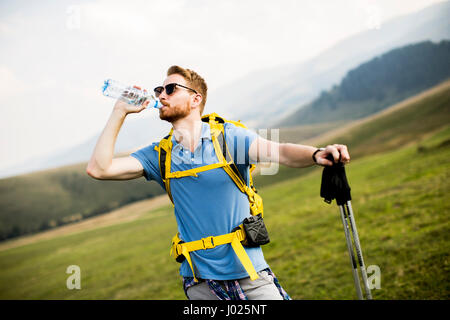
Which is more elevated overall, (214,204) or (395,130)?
(395,130)

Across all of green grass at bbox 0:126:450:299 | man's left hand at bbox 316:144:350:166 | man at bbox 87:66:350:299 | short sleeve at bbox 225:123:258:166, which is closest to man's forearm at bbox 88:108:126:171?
man at bbox 87:66:350:299

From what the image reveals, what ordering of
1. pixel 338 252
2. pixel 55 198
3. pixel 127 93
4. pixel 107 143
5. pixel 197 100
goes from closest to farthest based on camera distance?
1. pixel 107 143
2. pixel 127 93
3. pixel 197 100
4. pixel 338 252
5. pixel 55 198

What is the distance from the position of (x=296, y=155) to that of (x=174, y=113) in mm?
1457

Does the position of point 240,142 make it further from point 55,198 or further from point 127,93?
point 55,198

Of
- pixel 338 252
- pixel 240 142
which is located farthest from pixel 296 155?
pixel 338 252

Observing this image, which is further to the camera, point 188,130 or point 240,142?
point 188,130

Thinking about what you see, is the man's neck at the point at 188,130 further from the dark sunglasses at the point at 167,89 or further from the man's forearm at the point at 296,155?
the man's forearm at the point at 296,155

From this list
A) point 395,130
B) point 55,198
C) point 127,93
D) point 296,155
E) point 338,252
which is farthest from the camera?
point 55,198

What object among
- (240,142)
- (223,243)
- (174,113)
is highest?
(174,113)

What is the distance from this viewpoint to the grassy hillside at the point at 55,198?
105000mm

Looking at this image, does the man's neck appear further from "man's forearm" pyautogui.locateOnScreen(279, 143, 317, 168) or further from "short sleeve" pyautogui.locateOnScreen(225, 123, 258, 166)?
"man's forearm" pyautogui.locateOnScreen(279, 143, 317, 168)

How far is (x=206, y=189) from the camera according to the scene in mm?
3496

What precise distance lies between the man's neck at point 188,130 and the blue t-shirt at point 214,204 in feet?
0.37
